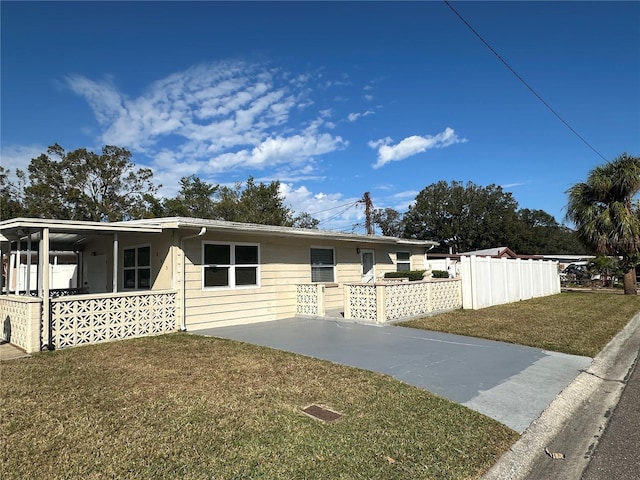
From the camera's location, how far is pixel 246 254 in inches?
434

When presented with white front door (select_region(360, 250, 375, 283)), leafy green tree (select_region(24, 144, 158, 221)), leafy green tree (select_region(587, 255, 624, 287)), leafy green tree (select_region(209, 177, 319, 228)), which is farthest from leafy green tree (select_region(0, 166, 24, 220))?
leafy green tree (select_region(587, 255, 624, 287))

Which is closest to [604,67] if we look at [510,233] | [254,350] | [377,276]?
[377,276]

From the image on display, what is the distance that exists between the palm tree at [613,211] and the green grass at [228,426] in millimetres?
18771

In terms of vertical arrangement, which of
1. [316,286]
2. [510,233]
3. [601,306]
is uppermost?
[510,233]

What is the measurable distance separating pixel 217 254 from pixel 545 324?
8763 millimetres

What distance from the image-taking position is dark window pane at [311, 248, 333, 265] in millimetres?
13030

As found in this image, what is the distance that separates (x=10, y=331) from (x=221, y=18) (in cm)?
828

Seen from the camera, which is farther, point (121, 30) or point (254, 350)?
point (121, 30)

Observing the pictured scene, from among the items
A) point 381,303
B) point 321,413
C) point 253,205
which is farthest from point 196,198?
point 321,413

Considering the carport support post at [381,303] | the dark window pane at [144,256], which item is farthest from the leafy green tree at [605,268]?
the dark window pane at [144,256]

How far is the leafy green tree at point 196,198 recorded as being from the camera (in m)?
38.2

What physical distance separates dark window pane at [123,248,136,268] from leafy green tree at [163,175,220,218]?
25.8m

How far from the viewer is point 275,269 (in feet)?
38.3

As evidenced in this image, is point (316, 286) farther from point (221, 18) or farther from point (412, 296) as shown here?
point (221, 18)
